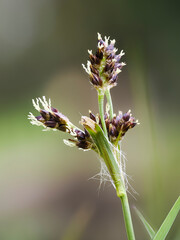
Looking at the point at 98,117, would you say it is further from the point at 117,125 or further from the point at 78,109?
the point at 78,109

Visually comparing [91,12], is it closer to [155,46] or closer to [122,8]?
[122,8]

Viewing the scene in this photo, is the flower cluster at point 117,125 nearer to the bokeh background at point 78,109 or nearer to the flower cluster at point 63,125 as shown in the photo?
the flower cluster at point 63,125

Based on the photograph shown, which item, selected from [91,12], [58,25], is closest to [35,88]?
[58,25]

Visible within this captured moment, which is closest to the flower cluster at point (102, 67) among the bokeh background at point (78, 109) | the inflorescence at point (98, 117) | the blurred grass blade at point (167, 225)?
the inflorescence at point (98, 117)

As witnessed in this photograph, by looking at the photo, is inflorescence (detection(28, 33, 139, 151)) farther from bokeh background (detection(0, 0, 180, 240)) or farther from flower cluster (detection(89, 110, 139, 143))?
bokeh background (detection(0, 0, 180, 240))

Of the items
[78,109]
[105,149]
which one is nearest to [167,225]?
[105,149]

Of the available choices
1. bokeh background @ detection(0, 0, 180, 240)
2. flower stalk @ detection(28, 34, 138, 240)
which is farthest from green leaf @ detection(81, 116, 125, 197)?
bokeh background @ detection(0, 0, 180, 240)
